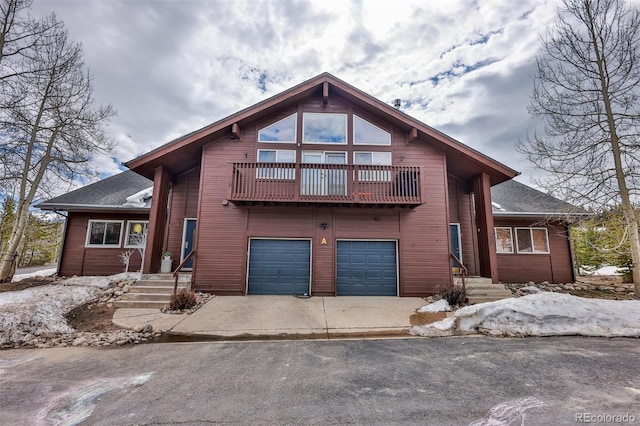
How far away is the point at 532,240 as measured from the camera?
33.8ft

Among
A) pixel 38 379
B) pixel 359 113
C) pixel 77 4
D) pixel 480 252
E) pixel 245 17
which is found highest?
pixel 245 17

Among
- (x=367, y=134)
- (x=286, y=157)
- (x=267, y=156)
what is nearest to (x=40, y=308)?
(x=267, y=156)

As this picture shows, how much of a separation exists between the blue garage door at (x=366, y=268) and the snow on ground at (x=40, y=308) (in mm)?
6671

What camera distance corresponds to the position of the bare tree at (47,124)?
8414mm

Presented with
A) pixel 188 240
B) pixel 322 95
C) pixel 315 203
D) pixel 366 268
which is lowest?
pixel 366 268

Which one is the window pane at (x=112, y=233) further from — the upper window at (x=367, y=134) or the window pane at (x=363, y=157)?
the upper window at (x=367, y=134)

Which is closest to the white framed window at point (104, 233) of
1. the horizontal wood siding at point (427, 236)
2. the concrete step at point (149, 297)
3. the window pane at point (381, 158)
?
the concrete step at point (149, 297)

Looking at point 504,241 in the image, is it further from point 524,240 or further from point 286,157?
point 286,157

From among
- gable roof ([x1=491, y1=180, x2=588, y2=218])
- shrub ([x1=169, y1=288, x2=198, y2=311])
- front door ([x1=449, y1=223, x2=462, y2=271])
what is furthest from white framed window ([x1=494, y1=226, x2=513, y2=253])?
shrub ([x1=169, y1=288, x2=198, y2=311])

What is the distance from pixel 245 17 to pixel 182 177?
730 cm

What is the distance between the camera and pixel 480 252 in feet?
29.9

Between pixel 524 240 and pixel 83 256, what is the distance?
17.8 meters

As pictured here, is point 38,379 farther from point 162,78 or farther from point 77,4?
point 162,78

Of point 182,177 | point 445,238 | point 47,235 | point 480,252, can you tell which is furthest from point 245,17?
point 47,235
